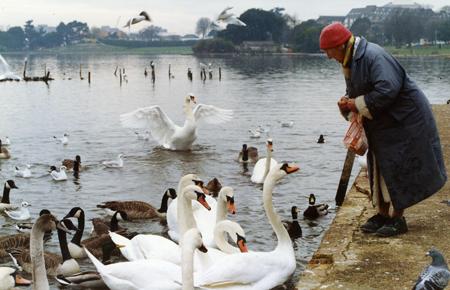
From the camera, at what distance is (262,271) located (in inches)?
291

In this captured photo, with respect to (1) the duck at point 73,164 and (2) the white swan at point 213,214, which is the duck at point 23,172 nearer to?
(1) the duck at point 73,164

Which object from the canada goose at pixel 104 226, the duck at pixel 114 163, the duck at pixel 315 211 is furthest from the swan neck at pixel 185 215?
the duck at pixel 114 163

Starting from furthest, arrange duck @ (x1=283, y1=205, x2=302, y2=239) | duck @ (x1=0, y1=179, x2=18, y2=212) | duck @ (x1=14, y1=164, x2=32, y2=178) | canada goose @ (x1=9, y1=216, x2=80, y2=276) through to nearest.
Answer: duck @ (x1=14, y1=164, x2=32, y2=178), duck @ (x1=0, y1=179, x2=18, y2=212), duck @ (x1=283, y1=205, x2=302, y2=239), canada goose @ (x1=9, y1=216, x2=80, y2=276)

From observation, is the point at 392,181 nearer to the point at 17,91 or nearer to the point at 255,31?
the point at 17,91

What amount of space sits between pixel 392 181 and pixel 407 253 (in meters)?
0.73

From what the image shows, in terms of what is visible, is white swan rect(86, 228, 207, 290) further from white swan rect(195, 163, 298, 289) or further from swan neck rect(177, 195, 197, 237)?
swan neck rect(177, 195, 197, 237)

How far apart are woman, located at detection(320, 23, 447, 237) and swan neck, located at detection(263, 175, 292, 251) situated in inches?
44.4

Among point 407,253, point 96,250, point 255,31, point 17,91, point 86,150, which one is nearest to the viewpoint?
point 407,253

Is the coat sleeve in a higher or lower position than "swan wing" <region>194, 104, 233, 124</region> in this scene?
higher

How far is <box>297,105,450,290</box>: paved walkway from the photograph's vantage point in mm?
6777

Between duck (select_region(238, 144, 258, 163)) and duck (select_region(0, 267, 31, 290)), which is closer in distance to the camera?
duck (select_region(0, 267, 31, 290))

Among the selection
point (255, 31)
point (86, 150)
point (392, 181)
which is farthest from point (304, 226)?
point (255, 31)

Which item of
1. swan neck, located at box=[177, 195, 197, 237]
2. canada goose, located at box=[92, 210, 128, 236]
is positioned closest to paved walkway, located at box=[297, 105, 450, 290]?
swan neck, located at box=[177, 195, 197, 237]

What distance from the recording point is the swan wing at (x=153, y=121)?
76.2ft
